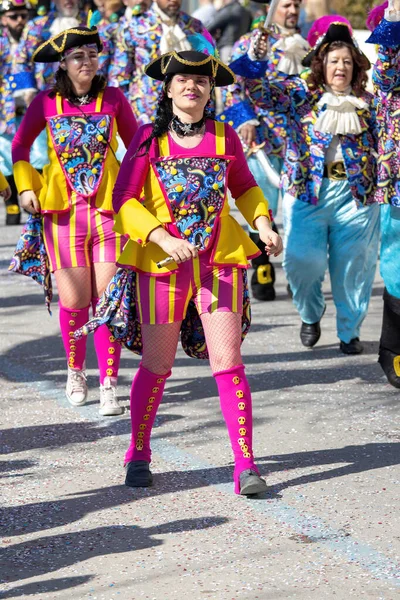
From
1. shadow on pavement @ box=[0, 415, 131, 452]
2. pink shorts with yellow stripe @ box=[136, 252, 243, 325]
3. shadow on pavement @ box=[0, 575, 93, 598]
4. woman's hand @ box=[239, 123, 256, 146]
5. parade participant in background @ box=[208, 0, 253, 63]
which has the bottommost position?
shadow on pavement @ box=[0, 415, 131, 452]

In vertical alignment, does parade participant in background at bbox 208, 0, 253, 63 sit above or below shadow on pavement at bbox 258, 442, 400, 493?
above

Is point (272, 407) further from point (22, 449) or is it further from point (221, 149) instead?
point (221, 149)

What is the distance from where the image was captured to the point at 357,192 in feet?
25.8

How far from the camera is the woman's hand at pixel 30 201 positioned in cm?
691

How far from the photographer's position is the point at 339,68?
759 centimetres

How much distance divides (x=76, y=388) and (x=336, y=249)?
192 centimetres

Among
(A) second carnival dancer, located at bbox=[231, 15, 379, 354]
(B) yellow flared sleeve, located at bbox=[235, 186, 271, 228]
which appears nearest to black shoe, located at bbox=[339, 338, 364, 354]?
(A) second carnival dancer, located at bbox=[231, 15, 379, 354]

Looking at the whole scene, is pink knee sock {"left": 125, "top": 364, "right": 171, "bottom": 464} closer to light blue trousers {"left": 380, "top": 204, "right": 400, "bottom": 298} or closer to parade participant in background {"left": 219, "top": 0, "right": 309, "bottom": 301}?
light blue trousers {"left": 380, "top": 204, "right": 400, "bottom": 298}

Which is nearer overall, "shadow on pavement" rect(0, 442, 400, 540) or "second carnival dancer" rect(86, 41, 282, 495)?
"shadow on pavement" rect(0, 442, 400, 540)

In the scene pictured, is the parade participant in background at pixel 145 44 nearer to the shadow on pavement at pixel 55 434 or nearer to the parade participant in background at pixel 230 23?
the shadow on pavement at pixel 55 434

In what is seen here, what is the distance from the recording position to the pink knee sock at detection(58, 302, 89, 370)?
7020 millimetres

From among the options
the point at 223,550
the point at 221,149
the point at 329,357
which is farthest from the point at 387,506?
the point at 329,357

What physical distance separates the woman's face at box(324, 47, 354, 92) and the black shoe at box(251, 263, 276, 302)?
240cm

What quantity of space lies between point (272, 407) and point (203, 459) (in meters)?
1.00
